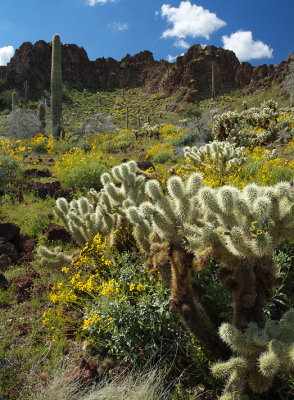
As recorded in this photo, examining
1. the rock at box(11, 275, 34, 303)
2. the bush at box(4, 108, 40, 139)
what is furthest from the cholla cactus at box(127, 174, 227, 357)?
the bush at box(4, 108, 40, 139)

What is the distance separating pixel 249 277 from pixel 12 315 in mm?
2829

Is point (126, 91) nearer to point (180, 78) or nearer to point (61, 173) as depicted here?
point (180, 78)

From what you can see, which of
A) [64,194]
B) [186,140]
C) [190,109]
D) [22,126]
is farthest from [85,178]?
[190,109]

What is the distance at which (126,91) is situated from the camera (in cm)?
6919

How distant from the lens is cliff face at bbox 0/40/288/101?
5624 cm

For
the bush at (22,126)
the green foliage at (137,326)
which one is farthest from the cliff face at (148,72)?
the green foliage at (137,326)

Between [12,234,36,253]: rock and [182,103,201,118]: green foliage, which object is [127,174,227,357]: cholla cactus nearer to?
[12,234,36,253]: rock

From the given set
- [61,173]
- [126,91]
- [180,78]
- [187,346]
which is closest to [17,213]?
[61,173]

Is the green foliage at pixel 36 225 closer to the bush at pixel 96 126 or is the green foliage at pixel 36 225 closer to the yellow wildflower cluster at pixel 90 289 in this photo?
the yellow wildflower cluster at pixel 90 289

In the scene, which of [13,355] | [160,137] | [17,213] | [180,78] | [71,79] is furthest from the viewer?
[71,79]

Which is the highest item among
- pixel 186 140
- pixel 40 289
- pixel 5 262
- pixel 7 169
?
pixel 186 140

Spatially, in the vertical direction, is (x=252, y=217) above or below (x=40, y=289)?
above

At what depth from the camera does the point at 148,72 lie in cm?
7588

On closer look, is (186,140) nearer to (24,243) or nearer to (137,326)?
(24,243)
